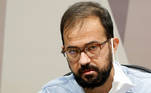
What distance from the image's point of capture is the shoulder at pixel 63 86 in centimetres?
118

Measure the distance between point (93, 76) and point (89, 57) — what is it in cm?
8

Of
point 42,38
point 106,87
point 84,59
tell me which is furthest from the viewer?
point 42,38

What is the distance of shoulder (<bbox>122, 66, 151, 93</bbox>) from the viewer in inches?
43.1

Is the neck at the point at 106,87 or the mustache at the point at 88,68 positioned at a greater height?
the mustache at the point at 88,68

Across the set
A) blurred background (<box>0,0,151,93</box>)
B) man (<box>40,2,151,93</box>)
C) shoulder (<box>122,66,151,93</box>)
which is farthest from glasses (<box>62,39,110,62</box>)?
blurred background (<box>0,0,151,93</box>)

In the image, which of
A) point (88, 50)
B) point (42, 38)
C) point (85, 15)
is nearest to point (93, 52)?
point (88, 50)

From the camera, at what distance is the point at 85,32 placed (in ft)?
3.37

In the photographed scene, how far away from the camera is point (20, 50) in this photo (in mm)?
1646

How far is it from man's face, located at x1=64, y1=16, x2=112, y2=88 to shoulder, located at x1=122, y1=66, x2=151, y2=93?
160 mm

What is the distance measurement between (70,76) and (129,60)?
618 mm

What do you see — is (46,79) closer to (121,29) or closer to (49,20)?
(49,20)

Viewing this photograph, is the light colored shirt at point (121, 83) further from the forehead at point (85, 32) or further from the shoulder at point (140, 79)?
the forehead at point (85, 32)

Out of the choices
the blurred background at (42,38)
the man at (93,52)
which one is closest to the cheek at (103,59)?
the man at (93,52)

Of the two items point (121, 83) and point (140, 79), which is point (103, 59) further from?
point (140, 79)
